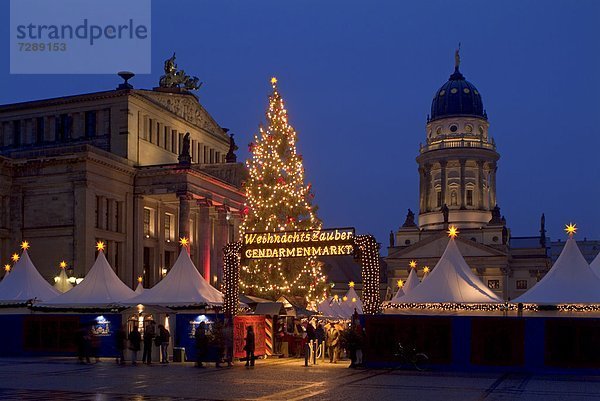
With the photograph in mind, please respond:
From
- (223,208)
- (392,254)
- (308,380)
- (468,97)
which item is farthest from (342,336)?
(468,97)

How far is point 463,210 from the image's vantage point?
116 meters

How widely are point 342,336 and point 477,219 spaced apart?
85199mm

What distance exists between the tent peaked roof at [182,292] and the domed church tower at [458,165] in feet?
253

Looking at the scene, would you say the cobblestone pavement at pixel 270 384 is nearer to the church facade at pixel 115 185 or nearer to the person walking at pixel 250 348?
the person walking at pixel 250 348

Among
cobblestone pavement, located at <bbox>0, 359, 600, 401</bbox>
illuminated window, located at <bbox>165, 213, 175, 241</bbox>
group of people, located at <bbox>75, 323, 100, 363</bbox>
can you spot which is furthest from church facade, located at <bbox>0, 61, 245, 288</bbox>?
cobblestone pavement, located at <bbox>0, 359, 600, 401</bbox>

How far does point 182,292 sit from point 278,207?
22.3ft

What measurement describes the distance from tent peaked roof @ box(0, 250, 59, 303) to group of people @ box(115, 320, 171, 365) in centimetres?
885

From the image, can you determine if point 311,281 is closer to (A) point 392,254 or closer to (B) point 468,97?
(A) point 392,254

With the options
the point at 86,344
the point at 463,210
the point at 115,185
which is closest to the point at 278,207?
the point at 86,344

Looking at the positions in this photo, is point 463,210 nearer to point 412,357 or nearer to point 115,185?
point 115,185

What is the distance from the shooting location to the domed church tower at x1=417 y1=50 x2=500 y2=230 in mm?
116250

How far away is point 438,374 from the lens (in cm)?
2945

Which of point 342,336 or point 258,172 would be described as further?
point 258,172

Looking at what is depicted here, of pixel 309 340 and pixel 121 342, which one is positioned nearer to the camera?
pixel 309 340
